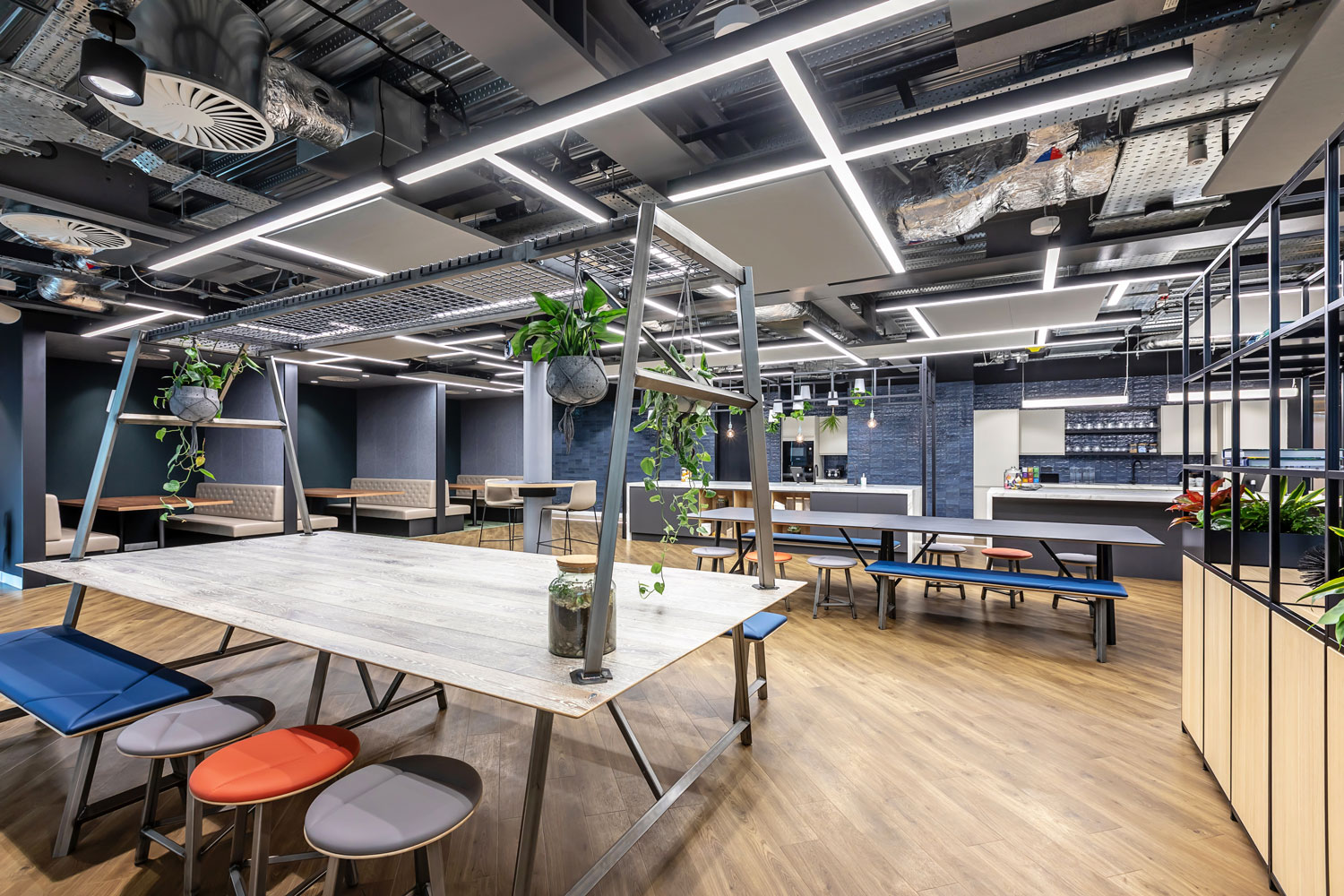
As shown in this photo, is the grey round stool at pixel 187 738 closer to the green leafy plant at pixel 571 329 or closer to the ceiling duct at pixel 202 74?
the green leafy plant at pixel 571 329

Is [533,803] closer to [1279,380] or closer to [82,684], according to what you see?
[82,684]

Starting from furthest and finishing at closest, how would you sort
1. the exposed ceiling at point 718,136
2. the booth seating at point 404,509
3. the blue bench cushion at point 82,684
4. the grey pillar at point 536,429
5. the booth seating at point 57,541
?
the booth seating at point 404,509
the grey pillar at point 536,429
the booth seating at point 57,541
the exposed ceiling at point 718,136
the blue bench cushion at point 82,684

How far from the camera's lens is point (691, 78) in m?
1.86

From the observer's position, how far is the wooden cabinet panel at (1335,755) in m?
1.38

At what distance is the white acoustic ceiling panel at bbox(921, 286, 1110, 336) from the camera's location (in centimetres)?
475

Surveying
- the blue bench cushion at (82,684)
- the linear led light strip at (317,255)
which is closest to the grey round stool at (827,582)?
the linear led light strip at (317,255)

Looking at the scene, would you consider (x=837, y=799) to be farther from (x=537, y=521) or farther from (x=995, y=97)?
(x=537, y=521)

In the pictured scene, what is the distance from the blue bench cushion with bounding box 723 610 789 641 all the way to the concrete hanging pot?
2.73 meters

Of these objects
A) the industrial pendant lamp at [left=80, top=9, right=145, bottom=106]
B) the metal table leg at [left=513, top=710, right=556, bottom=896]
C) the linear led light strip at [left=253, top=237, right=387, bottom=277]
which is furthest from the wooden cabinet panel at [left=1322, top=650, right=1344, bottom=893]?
the linear led light strip at [left=253, top=237, right=387, bottom=277]

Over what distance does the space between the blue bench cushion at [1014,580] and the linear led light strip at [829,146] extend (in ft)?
8.02

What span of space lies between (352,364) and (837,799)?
8954 millimetres

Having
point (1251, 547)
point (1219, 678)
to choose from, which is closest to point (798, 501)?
point (1219, 678)

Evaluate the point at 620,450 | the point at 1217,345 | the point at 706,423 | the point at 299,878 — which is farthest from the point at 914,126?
the point at 1217,345

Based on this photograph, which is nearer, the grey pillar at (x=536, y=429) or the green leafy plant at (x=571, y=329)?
the green leafy plant at (x=571, y=329)
